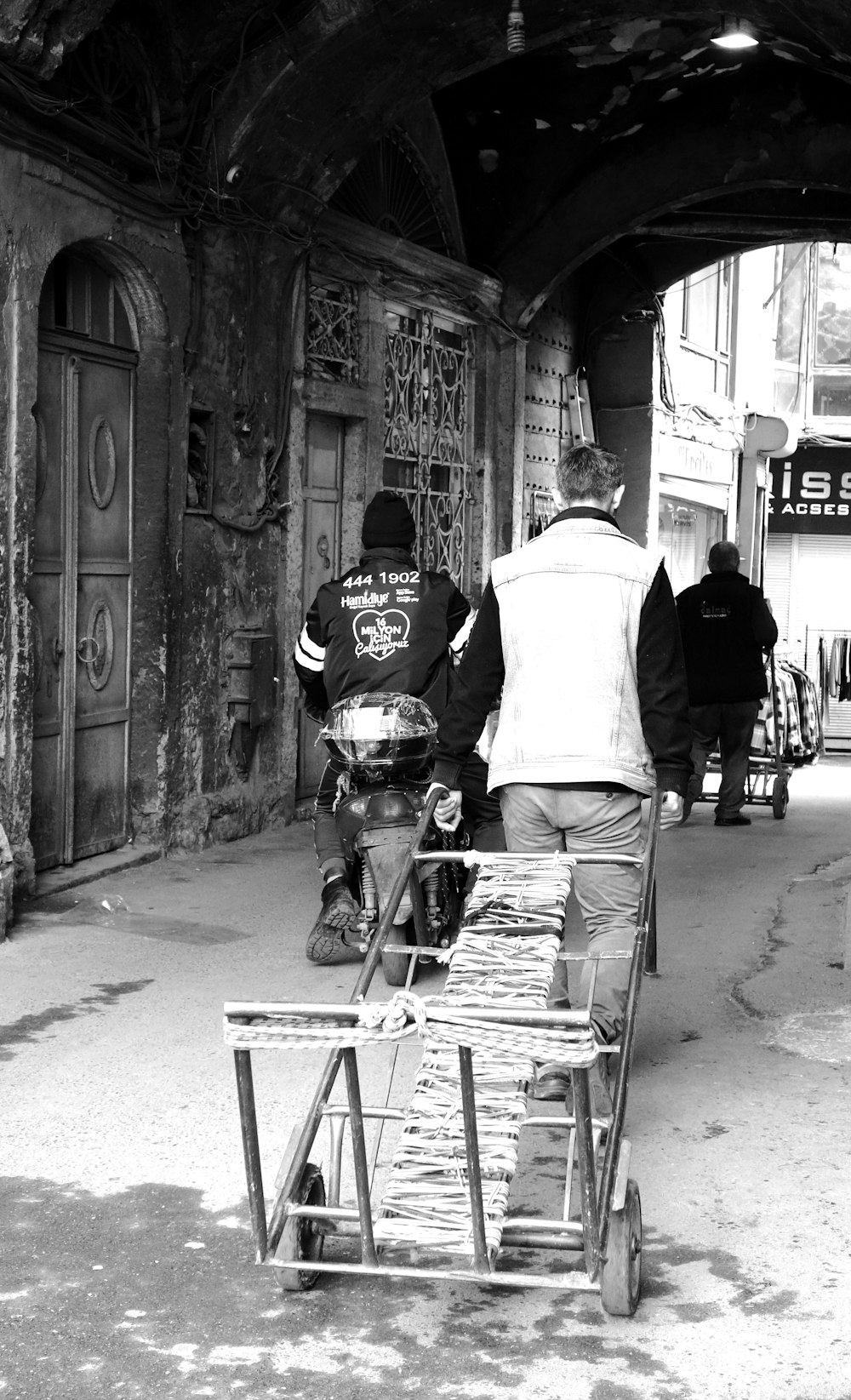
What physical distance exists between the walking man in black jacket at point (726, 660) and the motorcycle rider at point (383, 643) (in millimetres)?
4922

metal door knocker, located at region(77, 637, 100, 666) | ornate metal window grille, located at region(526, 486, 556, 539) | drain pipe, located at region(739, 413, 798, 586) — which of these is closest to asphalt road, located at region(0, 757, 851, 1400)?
metal door knocker, located at region(77, 637, 100, 666)

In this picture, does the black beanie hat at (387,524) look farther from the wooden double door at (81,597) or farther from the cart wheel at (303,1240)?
the cart wheel at (303,1240)

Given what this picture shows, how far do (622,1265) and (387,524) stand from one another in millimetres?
3872

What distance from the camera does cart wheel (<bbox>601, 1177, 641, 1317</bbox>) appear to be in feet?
10.9

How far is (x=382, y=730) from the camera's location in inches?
245

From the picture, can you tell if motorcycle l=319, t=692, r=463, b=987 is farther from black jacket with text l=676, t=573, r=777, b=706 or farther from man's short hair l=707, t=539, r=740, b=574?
man's short hair l=707, t=539, r=740, b=574

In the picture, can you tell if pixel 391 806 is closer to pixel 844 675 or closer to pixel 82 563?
pixel 82 563

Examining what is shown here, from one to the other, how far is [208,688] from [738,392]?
46.9ft

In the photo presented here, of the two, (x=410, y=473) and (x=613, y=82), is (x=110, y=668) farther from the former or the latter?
(x=613, y=82)

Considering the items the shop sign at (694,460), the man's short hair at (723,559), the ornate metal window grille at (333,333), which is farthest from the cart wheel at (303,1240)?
the shop sign at (694,460)

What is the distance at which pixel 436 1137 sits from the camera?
11.7 ft

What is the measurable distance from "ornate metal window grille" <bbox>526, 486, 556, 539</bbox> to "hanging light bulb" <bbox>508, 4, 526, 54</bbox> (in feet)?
16.0

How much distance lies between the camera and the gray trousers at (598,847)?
4695mm

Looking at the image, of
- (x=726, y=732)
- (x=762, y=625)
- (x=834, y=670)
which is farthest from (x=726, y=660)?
(x=834, y=670)
